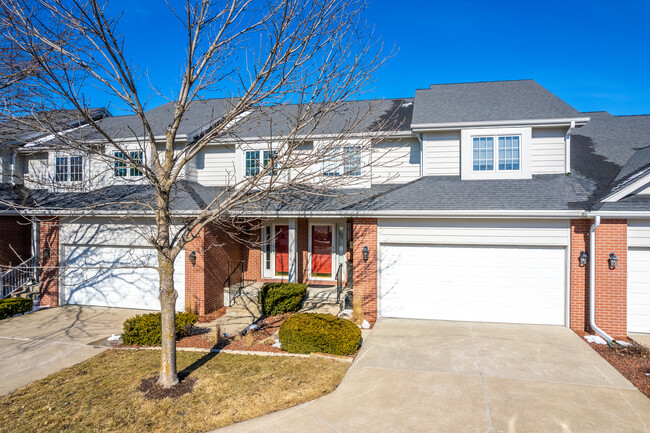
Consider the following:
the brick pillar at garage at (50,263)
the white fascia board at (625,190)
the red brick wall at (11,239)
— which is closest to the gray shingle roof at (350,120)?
the white fascia board at (625,190)

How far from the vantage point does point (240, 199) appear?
22.9 feet

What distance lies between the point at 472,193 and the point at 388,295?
369 centimetres

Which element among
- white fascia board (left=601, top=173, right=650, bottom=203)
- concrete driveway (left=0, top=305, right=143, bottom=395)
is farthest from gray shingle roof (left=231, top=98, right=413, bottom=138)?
concrete driveway (left=0, top=305, right=143, bottom=395)

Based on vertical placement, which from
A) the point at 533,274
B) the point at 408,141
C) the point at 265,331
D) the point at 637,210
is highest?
the point at 408,141

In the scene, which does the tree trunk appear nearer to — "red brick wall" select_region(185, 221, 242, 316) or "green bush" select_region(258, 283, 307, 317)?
"red brick wall" select_region(185, 221, 242, 316)

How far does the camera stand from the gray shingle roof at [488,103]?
12078 millimetres

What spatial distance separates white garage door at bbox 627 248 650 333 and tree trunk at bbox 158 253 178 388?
1033 centimetres

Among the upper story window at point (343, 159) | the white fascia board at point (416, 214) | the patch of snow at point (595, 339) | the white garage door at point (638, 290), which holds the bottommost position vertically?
the patch of snow at point (595, 339)

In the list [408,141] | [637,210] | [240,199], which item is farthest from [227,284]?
[637,210]

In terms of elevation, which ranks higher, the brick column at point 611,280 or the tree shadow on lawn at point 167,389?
the brick column at point 611,280

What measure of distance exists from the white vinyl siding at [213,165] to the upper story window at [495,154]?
8556mm

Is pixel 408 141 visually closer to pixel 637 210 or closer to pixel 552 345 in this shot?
pixel 637 210

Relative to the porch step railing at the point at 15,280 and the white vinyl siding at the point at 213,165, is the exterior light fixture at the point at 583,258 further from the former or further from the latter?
the porch step railing at the point at 15,280

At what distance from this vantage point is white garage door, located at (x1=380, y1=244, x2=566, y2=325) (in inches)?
388
